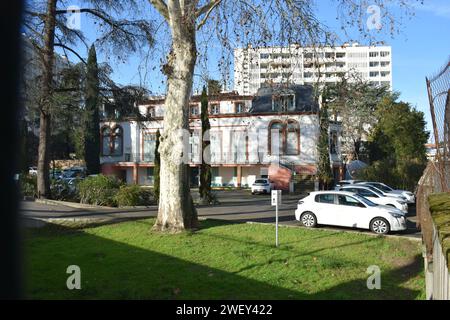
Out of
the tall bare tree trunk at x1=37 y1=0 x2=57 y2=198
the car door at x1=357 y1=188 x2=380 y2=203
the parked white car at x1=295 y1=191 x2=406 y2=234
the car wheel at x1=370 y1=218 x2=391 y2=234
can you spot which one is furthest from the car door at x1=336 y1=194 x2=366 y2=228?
the tall bare tree trunk at x1=37 y1=0 x2=57 y2=198

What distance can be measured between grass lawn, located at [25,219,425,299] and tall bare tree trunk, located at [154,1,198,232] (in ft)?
2.86

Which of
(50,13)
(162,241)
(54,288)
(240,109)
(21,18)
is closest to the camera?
(21,18)

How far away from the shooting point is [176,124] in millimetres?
15844

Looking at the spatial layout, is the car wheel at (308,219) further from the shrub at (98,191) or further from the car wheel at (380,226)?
the shrub at (98,191)

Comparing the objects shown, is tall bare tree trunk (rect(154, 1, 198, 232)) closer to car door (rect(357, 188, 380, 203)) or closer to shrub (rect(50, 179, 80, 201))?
shrub (rect(50, 179, 80, 201))

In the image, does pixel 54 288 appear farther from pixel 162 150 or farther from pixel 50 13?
pixel 50 13

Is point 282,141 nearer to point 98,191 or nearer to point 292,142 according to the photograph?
point 292,142

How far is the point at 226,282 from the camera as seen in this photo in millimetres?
9906

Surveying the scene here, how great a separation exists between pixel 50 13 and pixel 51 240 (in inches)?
577

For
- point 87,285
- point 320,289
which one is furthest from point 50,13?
point 320,289

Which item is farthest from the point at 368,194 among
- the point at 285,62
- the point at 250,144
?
the point at 250,144

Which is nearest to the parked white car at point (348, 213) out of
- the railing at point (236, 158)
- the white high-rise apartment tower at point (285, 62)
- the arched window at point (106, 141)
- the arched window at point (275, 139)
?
the white high-rise apartment tower at point (285, 62)

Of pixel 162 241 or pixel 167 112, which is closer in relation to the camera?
pixel 162 241

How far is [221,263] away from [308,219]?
7.59 meters
